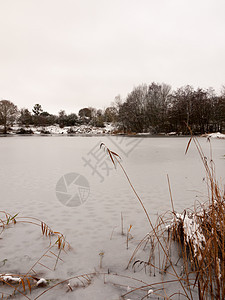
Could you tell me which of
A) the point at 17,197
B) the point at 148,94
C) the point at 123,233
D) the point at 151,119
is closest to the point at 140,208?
the point at 123,233

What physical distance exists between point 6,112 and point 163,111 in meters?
23.1

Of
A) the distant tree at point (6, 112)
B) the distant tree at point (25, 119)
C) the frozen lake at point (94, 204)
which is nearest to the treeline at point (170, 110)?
the distant tree at point (6, 112)

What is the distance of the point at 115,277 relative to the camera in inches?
57.6

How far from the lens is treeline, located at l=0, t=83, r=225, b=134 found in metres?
28.9

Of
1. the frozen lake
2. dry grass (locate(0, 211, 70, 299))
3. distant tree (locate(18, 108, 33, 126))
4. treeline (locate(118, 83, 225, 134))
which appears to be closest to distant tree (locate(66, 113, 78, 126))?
distant tree (locate(18, 108, 33, 126))

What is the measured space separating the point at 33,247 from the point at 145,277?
100 cm

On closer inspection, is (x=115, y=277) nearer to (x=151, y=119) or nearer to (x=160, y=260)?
(x=160, y=260)

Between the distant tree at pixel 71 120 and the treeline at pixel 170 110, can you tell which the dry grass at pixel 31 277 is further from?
the distant tree at pixel 71 120

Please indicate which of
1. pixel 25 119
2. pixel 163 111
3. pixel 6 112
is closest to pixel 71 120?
pixel 25 119

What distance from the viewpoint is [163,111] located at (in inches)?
1288

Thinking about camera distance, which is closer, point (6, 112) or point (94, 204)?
point (94, 204)

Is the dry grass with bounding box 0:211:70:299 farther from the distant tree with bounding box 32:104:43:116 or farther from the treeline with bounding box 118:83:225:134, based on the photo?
the distant tree with bounding box 32:104:43:116

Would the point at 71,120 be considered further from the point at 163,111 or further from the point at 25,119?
the point at 163,111

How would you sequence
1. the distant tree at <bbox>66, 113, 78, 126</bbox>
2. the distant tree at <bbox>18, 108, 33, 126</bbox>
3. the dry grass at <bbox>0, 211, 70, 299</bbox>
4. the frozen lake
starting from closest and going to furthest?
the dry grass at <bbox>0, 211, 70, 299</bbox>, the frozen lake, the distant tree at <bbox>18, 108, 33, 126</bbox>, the distant tree at <bbox>66, 113, 78, 126</bbox>
